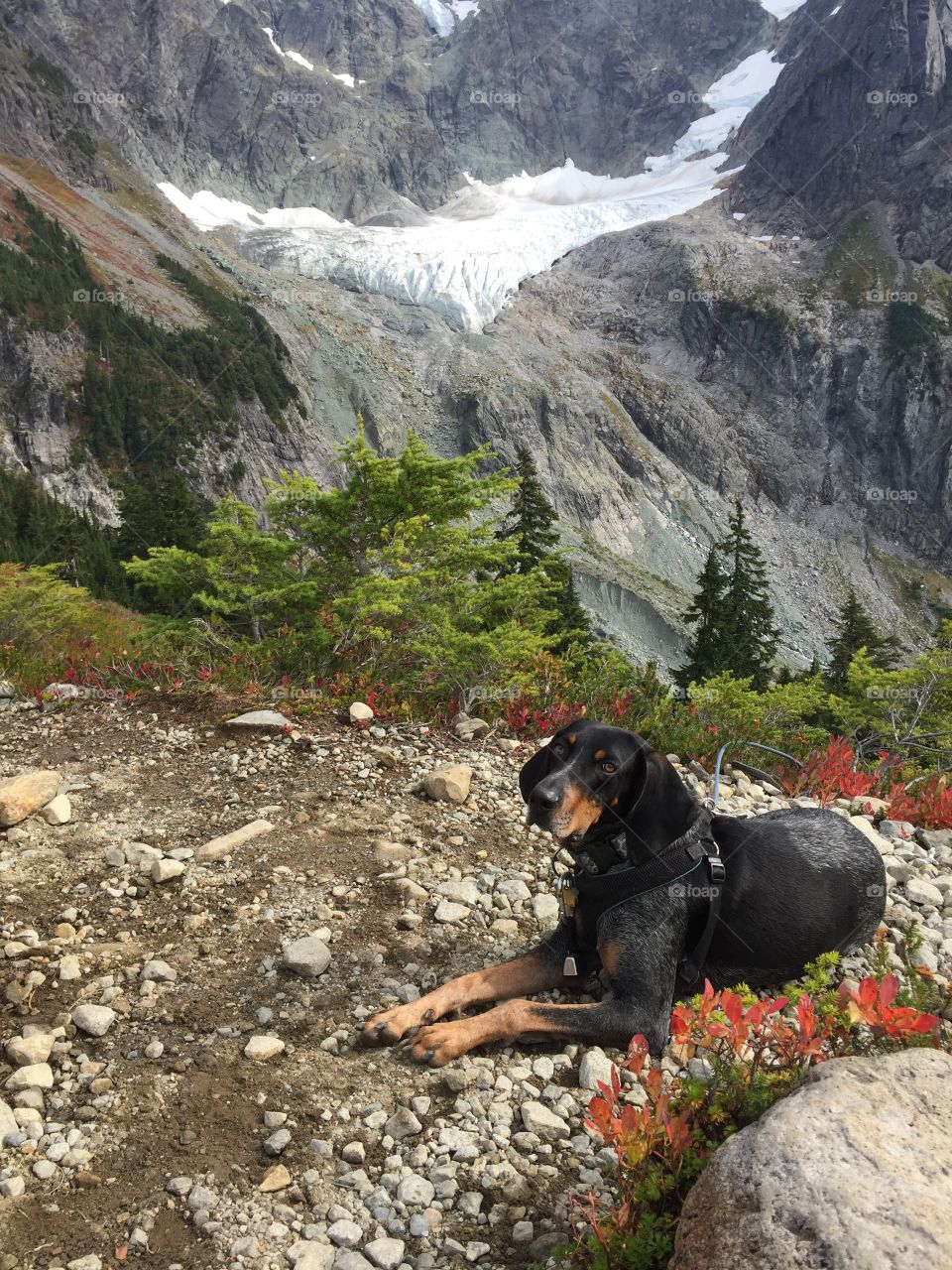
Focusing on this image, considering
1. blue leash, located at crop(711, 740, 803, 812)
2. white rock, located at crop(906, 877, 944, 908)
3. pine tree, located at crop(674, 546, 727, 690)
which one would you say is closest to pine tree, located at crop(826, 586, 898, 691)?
pine tree, located at crop(674, 546, 727, 690)

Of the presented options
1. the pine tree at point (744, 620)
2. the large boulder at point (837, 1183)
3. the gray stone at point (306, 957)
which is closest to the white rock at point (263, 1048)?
the gray stone at point (306, 957)

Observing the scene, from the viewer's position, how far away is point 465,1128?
106 inches

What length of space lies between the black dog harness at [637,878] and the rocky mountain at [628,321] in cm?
4946

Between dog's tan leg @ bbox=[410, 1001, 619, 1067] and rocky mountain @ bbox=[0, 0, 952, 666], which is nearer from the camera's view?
dog's tan leg @ bbox=[410, 1001, 619, 1067]

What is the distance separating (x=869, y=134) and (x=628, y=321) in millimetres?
58257

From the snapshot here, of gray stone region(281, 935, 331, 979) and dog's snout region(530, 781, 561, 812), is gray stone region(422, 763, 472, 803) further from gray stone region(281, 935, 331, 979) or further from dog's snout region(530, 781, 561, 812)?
dog's snout region(530, 781, 561, 812)

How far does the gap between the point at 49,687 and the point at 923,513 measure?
116852 millimetres

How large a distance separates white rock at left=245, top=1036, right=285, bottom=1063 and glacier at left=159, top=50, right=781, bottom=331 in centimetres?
10609

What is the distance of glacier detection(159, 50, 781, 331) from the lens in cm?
10312

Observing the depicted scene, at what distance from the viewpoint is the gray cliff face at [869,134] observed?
11250cm

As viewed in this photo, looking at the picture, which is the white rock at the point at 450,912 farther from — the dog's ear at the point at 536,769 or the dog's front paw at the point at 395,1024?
the dog's ear at the point at 536,769

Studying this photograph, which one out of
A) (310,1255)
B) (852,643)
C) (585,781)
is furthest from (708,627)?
(310,1255)

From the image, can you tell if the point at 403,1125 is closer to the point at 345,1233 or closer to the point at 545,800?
the point at 345,1233

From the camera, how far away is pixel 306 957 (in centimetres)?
364
